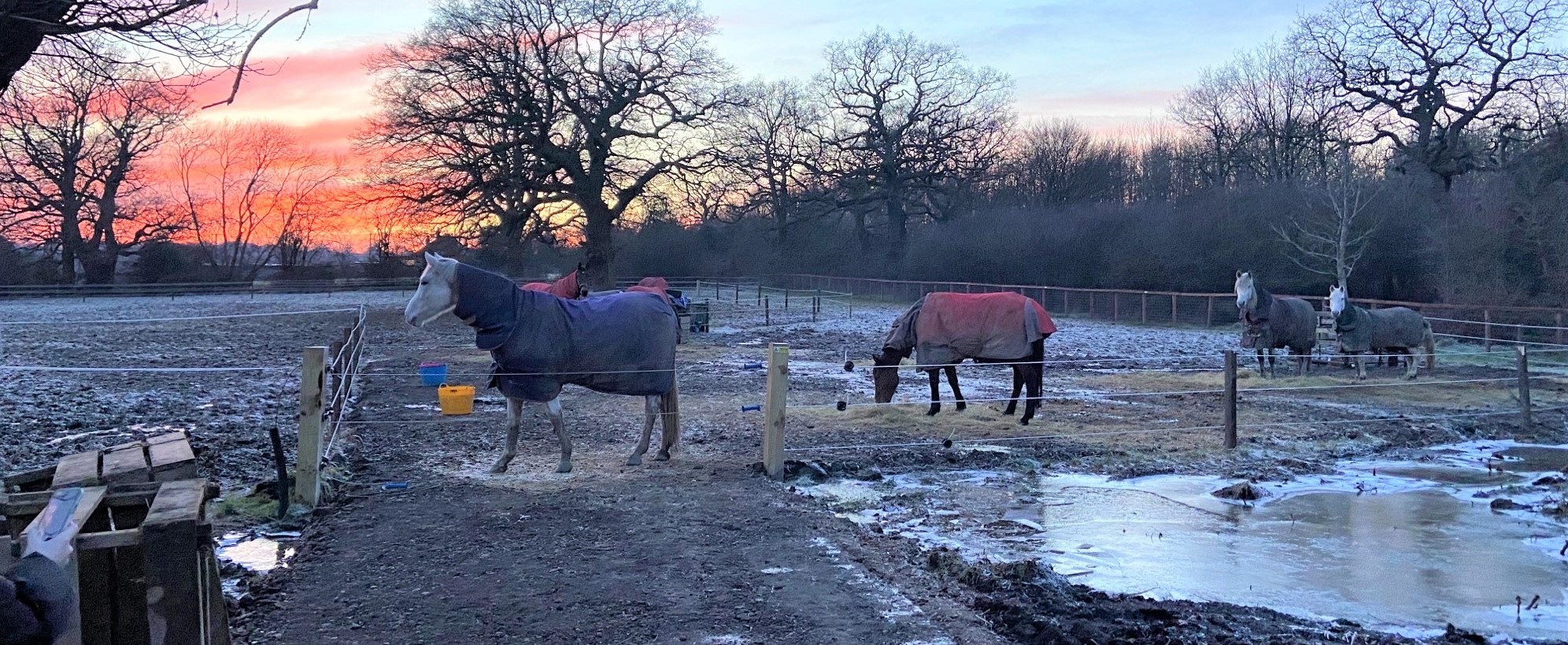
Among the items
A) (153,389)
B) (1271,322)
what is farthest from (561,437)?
(1271,322)

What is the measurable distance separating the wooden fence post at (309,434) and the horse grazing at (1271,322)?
41.0 ft

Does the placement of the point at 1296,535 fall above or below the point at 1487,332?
below

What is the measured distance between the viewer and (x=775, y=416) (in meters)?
7.71

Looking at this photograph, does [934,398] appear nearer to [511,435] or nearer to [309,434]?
[511,435]

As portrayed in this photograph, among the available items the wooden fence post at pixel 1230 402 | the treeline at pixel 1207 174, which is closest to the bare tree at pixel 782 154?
the treeline at pixel 1207 174

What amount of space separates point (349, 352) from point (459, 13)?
17.7 meters

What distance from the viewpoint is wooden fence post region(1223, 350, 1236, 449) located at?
8.78m

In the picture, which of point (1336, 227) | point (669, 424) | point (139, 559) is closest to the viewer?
point (139, 559)

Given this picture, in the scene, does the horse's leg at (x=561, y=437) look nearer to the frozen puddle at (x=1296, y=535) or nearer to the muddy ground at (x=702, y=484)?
the muddy ground at (x=702, y=484)

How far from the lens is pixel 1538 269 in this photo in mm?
21219

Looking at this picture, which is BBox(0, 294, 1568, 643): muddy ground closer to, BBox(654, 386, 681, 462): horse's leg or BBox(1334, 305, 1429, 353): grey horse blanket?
BBox(654, 386, 681, 462): horse's leg

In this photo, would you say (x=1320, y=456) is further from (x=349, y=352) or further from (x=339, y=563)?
(x=349, y=352)

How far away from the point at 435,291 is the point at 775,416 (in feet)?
8.46

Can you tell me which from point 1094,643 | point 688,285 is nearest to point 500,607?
point 1094,643
